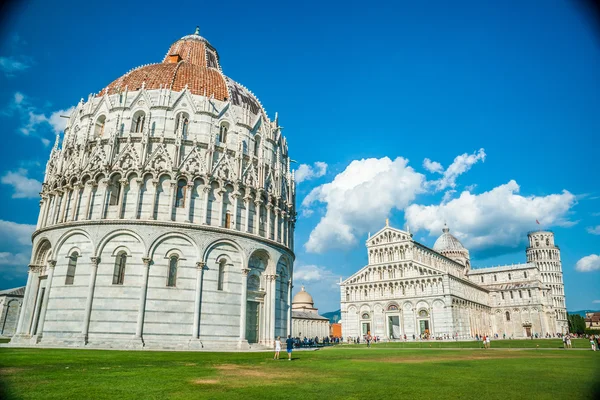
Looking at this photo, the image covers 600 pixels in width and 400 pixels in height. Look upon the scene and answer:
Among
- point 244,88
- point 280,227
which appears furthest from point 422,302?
point 244,88

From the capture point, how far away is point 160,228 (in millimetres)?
A: 30000

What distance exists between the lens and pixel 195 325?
29094 mm

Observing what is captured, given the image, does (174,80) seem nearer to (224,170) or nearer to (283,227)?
(224,170)

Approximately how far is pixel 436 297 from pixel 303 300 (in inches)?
1193

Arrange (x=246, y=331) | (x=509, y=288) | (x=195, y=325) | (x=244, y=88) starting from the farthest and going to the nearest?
(x=509, y=288) → (x=244, y=88) → (x=246, y=331) → (x=195, y=325)

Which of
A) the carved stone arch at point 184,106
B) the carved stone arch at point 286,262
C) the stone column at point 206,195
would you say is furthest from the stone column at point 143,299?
the carved stone arch at point 184,106

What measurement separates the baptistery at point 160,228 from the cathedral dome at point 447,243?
273ft

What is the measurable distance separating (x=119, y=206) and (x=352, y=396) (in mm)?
25030

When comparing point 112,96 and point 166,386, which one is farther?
point 112,96

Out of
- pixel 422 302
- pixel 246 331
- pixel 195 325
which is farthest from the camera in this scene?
pixel 422 302

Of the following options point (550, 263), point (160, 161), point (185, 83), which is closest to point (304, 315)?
point (185, 83)

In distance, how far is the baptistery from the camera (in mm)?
28734

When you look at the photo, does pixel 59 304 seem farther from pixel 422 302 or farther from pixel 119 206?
pixel 422 302

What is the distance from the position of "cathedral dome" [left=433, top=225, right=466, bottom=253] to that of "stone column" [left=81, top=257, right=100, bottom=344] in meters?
97.2
